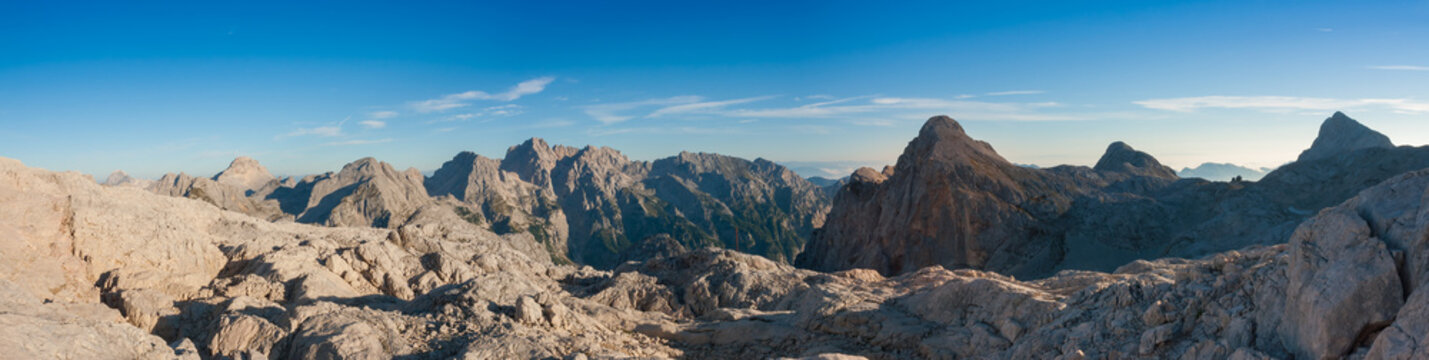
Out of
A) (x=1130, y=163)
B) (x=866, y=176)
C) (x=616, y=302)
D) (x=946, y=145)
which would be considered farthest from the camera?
(x=1130, y=163)

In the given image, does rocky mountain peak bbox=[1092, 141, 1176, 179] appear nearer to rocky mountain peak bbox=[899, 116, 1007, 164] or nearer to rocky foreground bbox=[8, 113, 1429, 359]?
rocky mountain peak bbox=[899, 116, 1007, 164]

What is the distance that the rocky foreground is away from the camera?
12680 millimetres

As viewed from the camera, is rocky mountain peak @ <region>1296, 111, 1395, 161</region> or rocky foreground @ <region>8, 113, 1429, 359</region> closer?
rocky foreground @ <region>8, 113, 1429, 359</region>

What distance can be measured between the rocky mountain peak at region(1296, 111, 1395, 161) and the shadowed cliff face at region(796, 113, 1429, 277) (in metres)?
42.7

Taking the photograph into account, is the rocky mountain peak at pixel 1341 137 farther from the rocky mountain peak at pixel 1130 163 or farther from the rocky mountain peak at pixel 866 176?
the rocky mountain peak at pixel 866 176

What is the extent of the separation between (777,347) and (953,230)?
52994 millimetres

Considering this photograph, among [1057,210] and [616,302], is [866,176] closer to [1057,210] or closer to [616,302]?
[1057,210]

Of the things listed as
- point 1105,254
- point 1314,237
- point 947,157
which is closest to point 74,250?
point 1314,237

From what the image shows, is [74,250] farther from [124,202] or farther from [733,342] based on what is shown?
[733,342]

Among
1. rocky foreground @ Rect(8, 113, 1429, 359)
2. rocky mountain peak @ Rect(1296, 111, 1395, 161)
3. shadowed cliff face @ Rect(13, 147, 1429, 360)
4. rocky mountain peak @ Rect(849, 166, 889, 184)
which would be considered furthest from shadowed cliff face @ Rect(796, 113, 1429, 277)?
rocky mountain peak @ Rect(1296, 111, 1395, 161)

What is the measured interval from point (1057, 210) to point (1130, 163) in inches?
1630

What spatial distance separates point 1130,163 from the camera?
10356 centimetres

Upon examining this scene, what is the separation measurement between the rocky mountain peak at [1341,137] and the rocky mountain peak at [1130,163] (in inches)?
1023

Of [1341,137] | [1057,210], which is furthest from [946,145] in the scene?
[1341,137]
